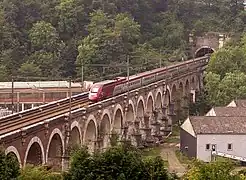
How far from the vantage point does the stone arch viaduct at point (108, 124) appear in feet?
106

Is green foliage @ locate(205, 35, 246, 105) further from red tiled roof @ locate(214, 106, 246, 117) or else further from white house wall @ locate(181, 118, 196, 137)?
white house wall @ locate(181, 118, 196, 137)

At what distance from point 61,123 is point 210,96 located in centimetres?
2984

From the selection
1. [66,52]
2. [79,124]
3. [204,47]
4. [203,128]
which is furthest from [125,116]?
[204,47]

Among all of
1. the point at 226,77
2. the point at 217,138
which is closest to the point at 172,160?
the point at 217,138

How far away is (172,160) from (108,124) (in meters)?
5.46

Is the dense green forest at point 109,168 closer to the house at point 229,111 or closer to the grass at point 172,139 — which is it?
the house at point 229,111

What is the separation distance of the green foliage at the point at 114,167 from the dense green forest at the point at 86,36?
151 feet

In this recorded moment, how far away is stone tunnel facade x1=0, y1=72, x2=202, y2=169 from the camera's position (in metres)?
32.6

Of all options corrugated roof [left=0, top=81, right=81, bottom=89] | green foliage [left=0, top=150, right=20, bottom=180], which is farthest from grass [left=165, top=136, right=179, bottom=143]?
green foliage [left=0, top=150, right=20, bottom=180]

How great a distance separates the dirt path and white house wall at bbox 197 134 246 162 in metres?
1.80

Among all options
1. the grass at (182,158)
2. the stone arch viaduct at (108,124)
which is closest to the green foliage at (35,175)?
the stone arch viaduct at (108,124)

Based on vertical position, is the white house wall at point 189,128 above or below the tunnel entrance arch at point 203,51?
below

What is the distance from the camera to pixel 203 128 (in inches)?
1775

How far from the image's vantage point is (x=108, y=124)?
4469 centimetres
